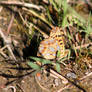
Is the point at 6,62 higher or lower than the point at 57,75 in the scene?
higher

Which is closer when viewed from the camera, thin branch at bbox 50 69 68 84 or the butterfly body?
thin branch at bbox 50 69 68 84

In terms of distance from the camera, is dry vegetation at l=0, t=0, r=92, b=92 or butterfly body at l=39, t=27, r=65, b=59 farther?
butterfly body at l=39, t=27, r=65, b=59

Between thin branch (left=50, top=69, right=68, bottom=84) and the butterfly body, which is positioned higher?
the butterfly body

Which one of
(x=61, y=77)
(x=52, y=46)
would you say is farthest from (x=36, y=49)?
(x=61, y=77)

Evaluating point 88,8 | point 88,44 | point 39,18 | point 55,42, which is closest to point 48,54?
point 55,42

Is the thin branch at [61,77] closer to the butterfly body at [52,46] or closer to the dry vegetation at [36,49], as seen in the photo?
the dry vegetation at [36,49]

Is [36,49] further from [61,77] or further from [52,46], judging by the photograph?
[61,77]

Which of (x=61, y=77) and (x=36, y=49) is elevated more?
(x=36, y=49)

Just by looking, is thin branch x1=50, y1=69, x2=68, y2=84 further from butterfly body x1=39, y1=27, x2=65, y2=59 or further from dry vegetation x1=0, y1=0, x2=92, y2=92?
butterfly body x1=39, y1=27, x2=65, y2=59

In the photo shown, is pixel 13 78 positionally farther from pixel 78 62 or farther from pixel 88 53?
pixel 88 53

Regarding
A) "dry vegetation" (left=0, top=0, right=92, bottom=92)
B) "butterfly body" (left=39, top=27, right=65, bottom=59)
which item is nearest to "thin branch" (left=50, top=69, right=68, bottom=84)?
"dry vegetation" (left=0, top=0, right=92, bottom=92)

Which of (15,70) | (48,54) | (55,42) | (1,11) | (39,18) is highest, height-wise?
(1,11)
